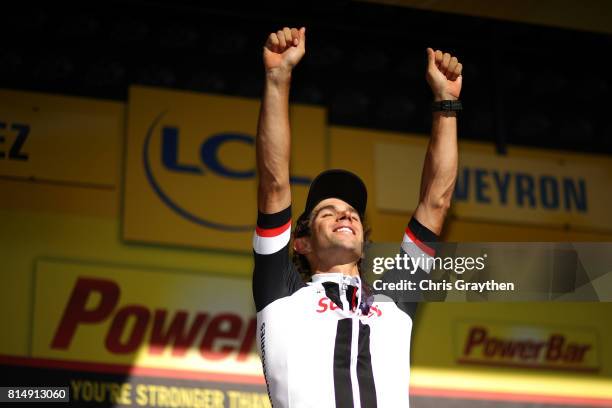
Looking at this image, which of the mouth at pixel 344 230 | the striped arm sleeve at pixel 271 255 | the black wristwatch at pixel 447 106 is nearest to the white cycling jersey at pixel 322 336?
the striped arm sleeve at pixel 271 255

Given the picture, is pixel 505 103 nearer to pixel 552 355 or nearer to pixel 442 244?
pixel 552 355

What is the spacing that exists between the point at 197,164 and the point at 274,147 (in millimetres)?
3297

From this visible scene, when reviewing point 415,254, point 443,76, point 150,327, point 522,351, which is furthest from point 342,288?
point 522,351

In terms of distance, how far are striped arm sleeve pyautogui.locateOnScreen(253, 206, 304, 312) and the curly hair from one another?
12.5 inches

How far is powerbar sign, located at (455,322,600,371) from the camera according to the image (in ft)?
23.3

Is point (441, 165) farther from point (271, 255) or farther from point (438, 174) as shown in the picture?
point (271, 255)

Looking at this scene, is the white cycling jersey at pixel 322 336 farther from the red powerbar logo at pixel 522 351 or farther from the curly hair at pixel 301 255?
the red powerbar logo at pixel 522 351

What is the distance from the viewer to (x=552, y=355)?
718cm

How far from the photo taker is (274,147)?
3.76 meters

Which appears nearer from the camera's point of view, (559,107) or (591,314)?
(591,314)

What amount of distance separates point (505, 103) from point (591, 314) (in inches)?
62.7

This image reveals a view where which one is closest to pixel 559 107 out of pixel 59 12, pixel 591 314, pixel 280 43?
pixel 591 314

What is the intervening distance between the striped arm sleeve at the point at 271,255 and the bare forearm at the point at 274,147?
4 centimetres

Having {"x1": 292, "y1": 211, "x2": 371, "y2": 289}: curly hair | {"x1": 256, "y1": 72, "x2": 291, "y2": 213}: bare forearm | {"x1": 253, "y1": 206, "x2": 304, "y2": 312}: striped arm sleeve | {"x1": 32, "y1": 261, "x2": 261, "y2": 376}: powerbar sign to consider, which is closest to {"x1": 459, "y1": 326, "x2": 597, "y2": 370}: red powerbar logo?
{"x1": 32, "y1": 261, "x2": 261, "y2": 376}: powerbar sign
